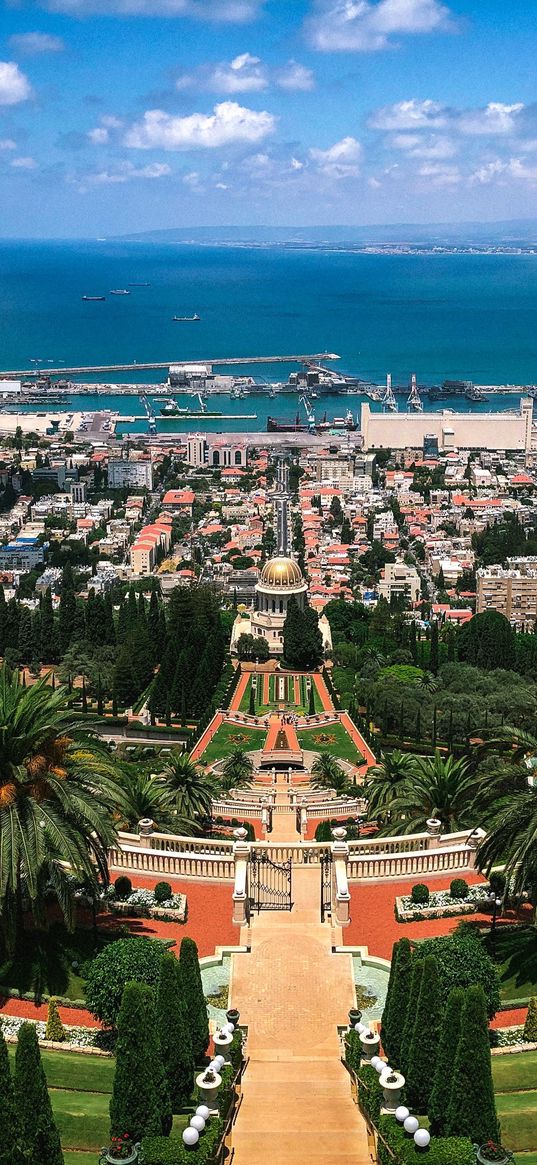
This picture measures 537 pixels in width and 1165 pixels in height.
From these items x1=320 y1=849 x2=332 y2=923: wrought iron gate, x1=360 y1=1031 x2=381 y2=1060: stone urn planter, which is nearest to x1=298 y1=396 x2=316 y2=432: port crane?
x1=320 y1=849 x2=332 y2=923: wrought iron gate

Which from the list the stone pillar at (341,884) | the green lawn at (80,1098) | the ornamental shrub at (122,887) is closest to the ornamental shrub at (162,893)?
the ornamental shrub at (122,887)

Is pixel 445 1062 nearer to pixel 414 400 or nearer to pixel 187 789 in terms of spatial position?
pixel 187 789

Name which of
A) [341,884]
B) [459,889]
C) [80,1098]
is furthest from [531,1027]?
[80,1098]

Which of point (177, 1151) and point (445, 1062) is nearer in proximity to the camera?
point (177, 1151)

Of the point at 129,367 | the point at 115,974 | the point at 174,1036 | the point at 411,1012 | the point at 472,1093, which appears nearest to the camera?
the point at 472,1093

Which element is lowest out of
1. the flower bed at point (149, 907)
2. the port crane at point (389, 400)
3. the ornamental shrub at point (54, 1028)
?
the port crane at point (389, 400)

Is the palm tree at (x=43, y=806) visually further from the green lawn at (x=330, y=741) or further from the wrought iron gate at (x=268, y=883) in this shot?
the green lawn at (x=330, y=741)

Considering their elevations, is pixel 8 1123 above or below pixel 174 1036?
above
